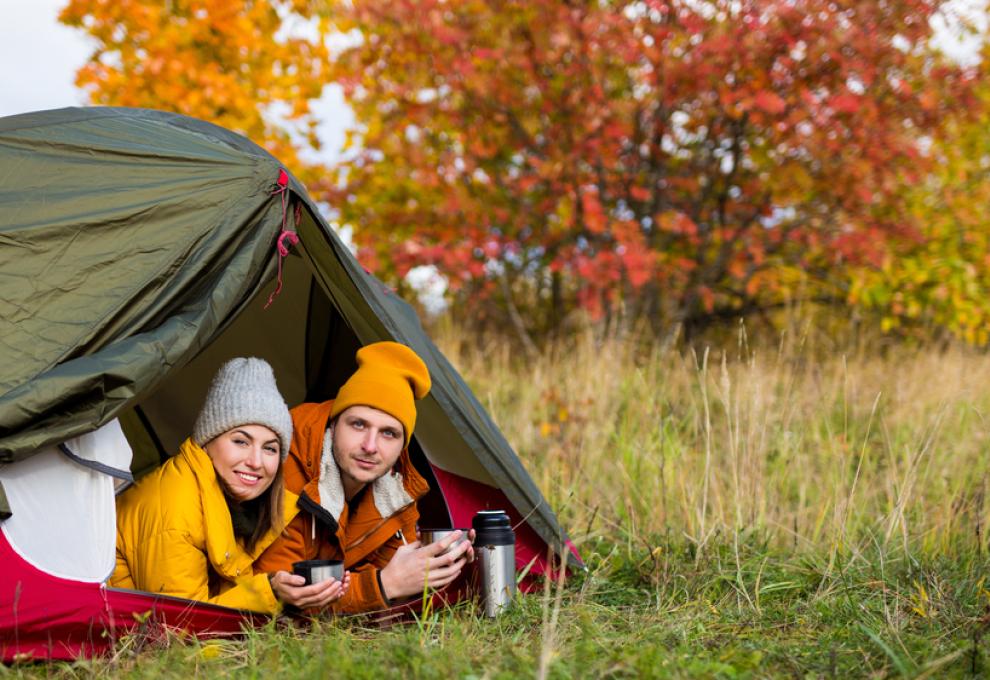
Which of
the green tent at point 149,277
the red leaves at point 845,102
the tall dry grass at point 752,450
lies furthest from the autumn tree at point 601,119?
the green tent at point 149,277

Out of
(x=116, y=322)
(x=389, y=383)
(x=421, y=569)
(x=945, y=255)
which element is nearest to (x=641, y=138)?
(x=945, y=255)

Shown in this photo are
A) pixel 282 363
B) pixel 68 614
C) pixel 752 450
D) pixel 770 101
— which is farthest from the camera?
pixel 770 101

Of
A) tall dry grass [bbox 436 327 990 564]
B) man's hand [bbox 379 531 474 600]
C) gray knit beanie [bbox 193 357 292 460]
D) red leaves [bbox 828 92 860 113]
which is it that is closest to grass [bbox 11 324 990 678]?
tall dry grass [bbox 436 327 990 564]

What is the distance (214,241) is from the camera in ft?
9.58

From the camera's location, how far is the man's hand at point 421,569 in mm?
3090

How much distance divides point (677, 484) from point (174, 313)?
2452 millimetres

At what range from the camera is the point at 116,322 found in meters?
2.73

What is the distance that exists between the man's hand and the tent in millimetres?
408

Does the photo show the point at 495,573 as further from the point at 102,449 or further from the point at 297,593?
the point at 102,449

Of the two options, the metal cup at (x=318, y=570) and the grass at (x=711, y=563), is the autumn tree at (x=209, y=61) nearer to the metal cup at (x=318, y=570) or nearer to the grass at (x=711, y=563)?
the grass at (x=711, y=563)

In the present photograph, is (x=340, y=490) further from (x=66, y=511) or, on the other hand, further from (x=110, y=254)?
(x=110, y=254)

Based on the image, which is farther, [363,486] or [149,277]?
[363,486]

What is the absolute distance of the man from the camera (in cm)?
312

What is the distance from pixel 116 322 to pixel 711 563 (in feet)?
7.58
